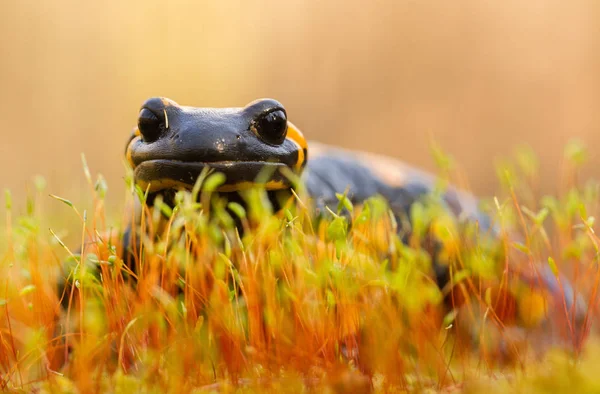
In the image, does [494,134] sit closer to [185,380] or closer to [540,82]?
[540,82]

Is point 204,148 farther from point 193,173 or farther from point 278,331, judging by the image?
point 278,331

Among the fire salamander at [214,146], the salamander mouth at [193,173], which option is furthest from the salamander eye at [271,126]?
the salamander mouth at [193,173]

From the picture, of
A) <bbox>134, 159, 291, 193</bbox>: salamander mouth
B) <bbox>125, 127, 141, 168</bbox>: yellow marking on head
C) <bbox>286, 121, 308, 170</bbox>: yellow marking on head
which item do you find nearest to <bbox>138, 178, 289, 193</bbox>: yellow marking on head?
<bbox>134, 159, 291, 193</bbox>: salamander mouth

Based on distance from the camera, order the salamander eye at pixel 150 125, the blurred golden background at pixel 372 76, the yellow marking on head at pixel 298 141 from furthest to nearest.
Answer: the blurred golden background at pixel 372 76 < the yellow marking on head at pixel 298 141 < the salamander eye at pixel 150 125

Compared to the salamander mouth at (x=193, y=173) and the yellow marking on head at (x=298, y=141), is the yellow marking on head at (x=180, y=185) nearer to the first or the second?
the salamander mouth at (x=193, y=173)

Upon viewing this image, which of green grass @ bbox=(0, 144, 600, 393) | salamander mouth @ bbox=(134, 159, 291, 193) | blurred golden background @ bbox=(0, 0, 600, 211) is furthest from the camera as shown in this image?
blurred golden background @ bbox=(0, 0, 600, 211)

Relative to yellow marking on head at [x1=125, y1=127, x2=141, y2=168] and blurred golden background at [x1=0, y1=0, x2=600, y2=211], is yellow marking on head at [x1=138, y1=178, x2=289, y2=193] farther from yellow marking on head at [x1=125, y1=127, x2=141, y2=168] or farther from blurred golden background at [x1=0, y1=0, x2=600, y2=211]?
blurred golden background at [x1=0, y1=0, x2=600, y2=211]

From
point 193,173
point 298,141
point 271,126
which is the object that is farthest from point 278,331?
point 298,141
